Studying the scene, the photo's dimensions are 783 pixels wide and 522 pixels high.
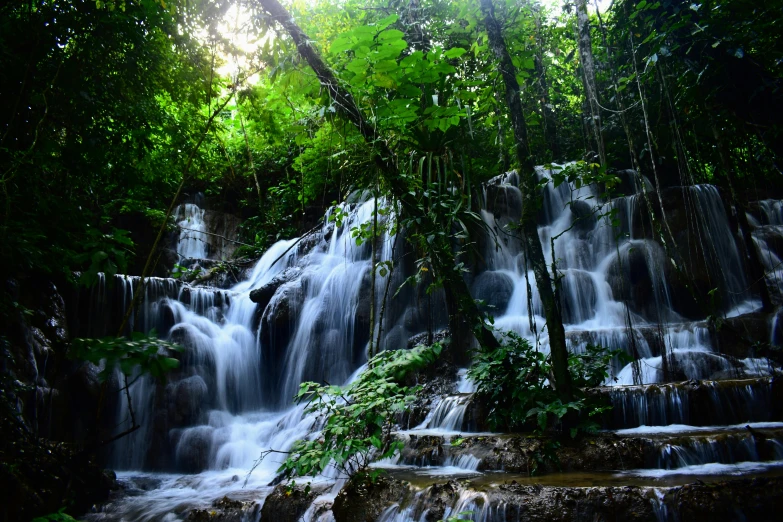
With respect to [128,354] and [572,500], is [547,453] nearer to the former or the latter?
[572,500]

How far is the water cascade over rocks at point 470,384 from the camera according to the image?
148 inches

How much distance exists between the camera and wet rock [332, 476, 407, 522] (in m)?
3.72

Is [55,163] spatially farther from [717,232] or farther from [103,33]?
[717,232]

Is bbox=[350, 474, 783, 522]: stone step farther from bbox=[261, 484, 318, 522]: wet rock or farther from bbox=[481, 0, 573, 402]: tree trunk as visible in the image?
bbox=[481, 0, 573, 402]: tree trunk

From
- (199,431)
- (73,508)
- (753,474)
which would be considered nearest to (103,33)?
(73,508)

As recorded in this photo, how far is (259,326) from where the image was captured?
420 inches

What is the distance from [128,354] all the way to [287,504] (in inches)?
115

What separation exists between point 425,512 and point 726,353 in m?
5.26

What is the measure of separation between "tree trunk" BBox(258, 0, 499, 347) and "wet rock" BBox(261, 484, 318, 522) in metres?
2.10

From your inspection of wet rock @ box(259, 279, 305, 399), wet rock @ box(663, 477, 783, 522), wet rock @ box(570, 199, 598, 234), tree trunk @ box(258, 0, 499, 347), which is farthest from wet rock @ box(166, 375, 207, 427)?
wet rock @ box(663, 477, 783, 522)

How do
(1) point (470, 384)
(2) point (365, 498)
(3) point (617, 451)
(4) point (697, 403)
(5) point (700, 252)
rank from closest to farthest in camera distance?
(2) point (365, 498), (3) point (617, 451), (4) point (697, 403), (1) point (470, 384), (5) point (700, 252)

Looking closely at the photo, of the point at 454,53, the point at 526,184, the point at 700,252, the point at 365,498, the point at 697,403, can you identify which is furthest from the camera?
the point at 700,252

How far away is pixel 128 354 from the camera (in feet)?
6.59

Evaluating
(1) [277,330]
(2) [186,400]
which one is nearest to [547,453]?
(2) [186,400]
